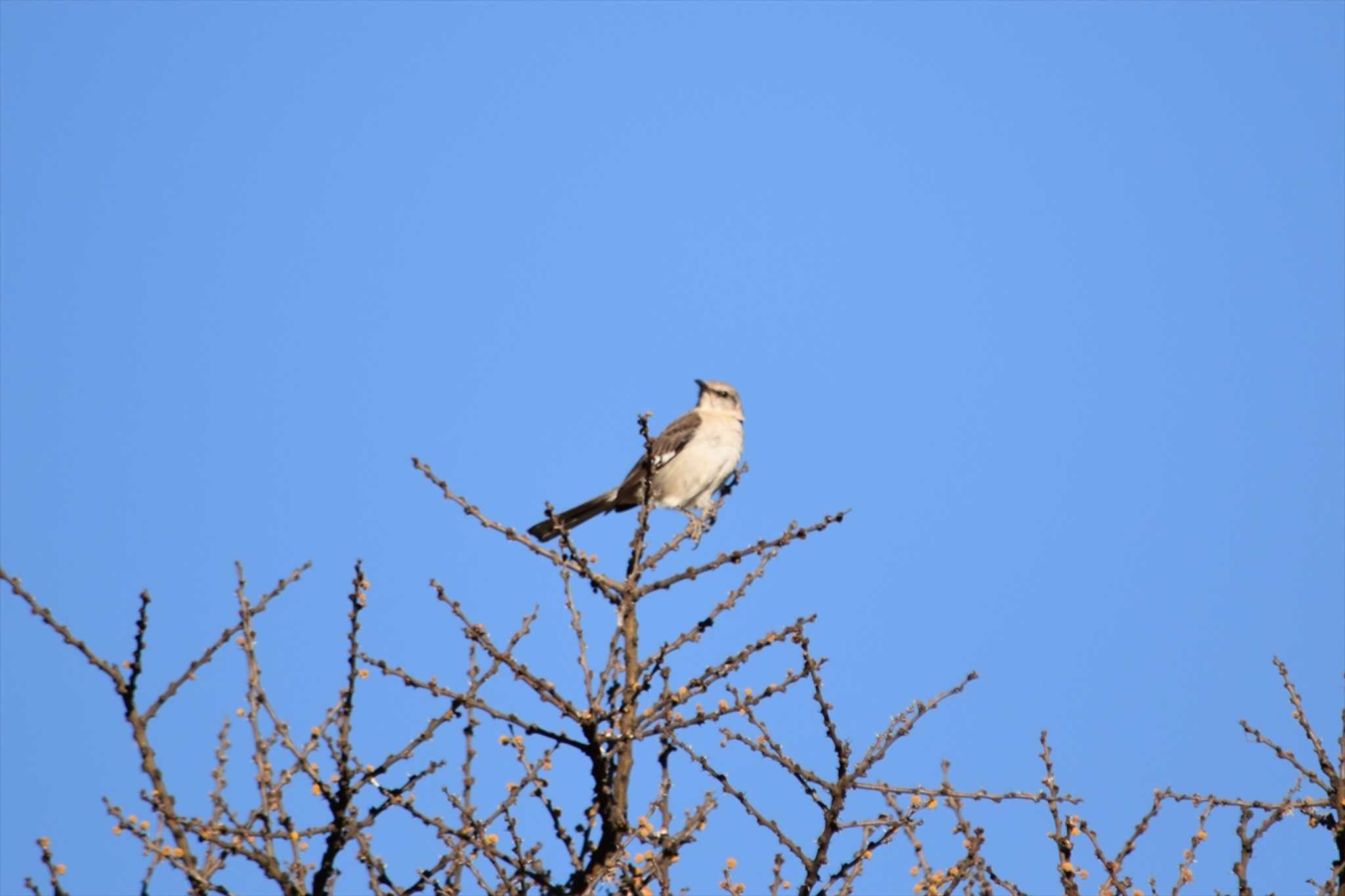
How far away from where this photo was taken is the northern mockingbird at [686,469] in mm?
11000

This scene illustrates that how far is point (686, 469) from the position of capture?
37.7 feet

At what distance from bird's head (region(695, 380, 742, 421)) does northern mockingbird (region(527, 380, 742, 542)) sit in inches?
11.9

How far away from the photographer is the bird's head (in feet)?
42.0

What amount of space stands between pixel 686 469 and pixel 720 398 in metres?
1.51

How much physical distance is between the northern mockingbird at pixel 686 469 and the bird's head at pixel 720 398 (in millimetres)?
303

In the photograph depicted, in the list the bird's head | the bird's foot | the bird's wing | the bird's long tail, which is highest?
the bird's head

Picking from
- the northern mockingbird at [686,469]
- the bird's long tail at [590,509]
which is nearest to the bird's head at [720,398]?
the northern mockingbird at [686,469]

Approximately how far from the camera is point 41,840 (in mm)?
4793

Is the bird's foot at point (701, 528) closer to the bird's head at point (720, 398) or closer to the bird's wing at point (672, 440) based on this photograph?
the bird's wing at point (672, 440)

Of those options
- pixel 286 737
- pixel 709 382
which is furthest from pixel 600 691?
pixel 709 382

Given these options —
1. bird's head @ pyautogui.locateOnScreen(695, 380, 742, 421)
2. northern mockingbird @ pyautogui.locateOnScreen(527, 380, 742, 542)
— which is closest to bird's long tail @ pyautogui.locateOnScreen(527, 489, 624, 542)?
northern mockingbird @ pyautogui.locateOnScreen(527, 380, 742, 542)

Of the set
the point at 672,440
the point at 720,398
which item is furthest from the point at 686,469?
the point at 720,398

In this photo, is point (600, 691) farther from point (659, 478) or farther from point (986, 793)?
point (659, 478)

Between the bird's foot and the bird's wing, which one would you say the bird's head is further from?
the bird's foot
